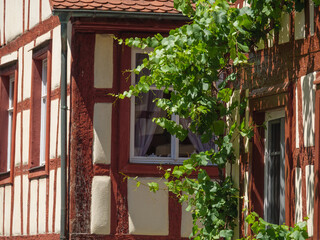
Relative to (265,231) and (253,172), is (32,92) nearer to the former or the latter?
(253,172)

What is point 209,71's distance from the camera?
33.7 ft

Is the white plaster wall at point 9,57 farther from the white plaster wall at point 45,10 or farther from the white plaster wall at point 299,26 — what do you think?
the white plaster wall at point 299,26

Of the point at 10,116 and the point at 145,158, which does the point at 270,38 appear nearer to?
the point at 145,158

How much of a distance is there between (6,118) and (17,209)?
5.88 feet

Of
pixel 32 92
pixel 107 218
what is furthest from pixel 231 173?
pixel 32 92

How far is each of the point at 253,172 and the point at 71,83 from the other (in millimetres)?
3707

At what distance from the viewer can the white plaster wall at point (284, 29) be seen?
9.86 metres

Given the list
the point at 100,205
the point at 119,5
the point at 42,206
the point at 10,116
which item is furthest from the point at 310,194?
the point at 10,116

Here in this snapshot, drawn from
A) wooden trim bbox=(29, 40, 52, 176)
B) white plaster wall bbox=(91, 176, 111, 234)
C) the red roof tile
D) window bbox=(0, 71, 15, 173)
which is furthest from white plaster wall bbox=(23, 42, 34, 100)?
white plaster wall bbox=(91, 176, 111, 234)

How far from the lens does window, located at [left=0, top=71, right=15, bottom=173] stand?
16531 millimetres

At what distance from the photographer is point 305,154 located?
933cm

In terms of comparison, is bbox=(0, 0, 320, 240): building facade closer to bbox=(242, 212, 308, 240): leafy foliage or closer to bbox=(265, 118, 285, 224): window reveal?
bbox=(265, 118, 285, 224): window reveal

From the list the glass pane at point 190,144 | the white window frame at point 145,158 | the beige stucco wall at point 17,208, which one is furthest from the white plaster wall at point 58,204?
the beige stucco wall at point 17,208

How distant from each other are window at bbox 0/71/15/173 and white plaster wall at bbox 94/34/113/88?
131 inches
